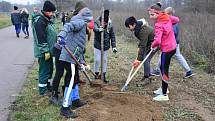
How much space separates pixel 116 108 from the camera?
20.3ft

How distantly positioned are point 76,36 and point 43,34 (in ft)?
3.52

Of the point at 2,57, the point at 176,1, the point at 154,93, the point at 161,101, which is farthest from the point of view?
the point at 176,1

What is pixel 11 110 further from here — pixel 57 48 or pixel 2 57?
pixel 2 57

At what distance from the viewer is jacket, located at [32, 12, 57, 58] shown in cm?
A: 667

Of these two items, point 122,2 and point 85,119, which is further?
point 122,2

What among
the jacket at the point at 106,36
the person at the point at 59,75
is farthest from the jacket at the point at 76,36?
the jacket at the point at 106,36

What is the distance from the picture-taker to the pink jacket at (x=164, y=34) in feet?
21.7

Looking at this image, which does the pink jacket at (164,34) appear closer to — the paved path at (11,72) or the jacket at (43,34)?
the jacket at (43,34)

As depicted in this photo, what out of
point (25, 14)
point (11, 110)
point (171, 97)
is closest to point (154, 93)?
point (171, 97)

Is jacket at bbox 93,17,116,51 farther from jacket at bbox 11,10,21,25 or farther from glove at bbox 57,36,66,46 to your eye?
jacket at bbox 11,10,21,25

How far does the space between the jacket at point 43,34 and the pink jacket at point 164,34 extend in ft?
6.40

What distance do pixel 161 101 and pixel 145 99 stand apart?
0.31 meters

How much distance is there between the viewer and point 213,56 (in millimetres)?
11258

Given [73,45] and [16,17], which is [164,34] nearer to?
[73,45]
